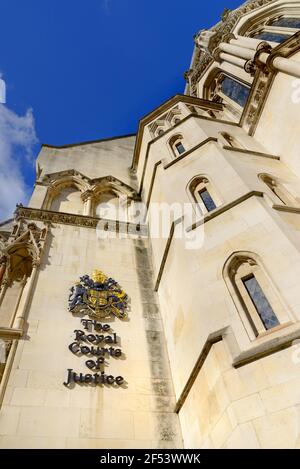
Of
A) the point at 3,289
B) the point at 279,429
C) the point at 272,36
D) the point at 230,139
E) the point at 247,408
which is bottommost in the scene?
the point at 279,429

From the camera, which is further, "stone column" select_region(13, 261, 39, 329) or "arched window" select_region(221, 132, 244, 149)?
"arched window" select_region(221, 132, 244, 149)

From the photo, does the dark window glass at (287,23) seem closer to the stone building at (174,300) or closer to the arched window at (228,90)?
the arched window at (228,90)

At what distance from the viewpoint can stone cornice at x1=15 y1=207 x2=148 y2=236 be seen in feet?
36.1

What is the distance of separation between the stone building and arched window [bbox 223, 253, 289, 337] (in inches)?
1.0

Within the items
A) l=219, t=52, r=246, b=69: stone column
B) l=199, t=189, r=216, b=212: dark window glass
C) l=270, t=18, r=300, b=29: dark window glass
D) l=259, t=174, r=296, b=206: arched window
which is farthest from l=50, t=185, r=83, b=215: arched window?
l=270, t=18, r=300, b=29: dark window glass

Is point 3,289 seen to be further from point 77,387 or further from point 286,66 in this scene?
point 286,66

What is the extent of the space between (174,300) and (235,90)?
50.5 feet

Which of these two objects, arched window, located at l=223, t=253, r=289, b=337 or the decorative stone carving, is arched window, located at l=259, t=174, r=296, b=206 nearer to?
arched window, located at l=223, t=253, r=289, b=337

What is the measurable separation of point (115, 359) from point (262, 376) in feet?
11.4

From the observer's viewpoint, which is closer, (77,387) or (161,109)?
(77,387)

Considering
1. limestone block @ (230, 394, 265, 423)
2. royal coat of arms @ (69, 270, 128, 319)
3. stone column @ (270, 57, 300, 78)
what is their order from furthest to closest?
stone column @ (270, 57, 300, 78)
royal coat of arms @ (69, 270, 128, 319)
limestone block @ (230, 394, 265, 423)

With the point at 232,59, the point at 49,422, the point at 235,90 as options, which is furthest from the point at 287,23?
the point at 49,422

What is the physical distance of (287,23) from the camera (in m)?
21.4
